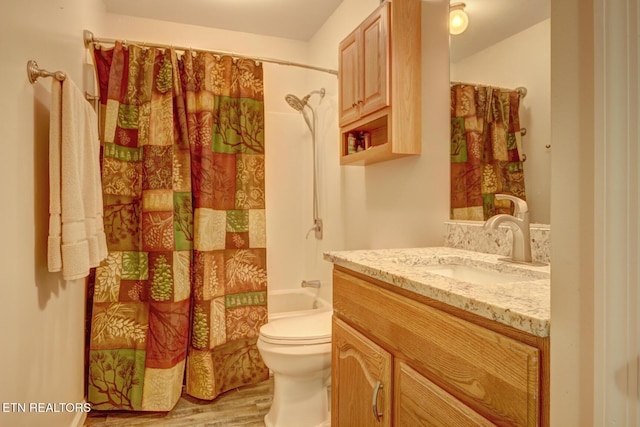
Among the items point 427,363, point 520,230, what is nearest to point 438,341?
point 427,363

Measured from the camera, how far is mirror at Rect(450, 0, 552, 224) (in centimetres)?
120

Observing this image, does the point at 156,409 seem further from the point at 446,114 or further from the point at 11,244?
the point at 446,114

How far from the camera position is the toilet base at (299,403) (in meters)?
1.78

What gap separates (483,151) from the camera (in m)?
1.49

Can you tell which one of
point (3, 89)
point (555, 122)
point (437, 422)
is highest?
point (3, 89)

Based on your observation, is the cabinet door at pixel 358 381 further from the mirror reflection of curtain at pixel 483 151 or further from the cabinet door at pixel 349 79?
the cabinet door at pixel 349 79

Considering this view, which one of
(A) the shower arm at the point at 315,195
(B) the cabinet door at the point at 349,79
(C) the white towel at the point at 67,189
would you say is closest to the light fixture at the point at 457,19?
(B) the cabinet door at the point at 349,79

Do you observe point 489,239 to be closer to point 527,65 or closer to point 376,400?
point 527,65

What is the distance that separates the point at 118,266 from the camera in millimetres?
2008

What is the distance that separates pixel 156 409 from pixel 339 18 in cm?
260

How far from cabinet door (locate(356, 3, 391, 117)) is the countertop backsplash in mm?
631

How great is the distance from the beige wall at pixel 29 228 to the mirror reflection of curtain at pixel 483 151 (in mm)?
1632

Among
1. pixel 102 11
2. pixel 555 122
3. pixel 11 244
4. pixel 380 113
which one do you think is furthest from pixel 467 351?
pixel 102 11

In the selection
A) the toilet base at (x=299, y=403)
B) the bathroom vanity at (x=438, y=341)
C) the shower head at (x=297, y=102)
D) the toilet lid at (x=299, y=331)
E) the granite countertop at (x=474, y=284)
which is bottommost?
the toilet base at (x=299, y=403)
